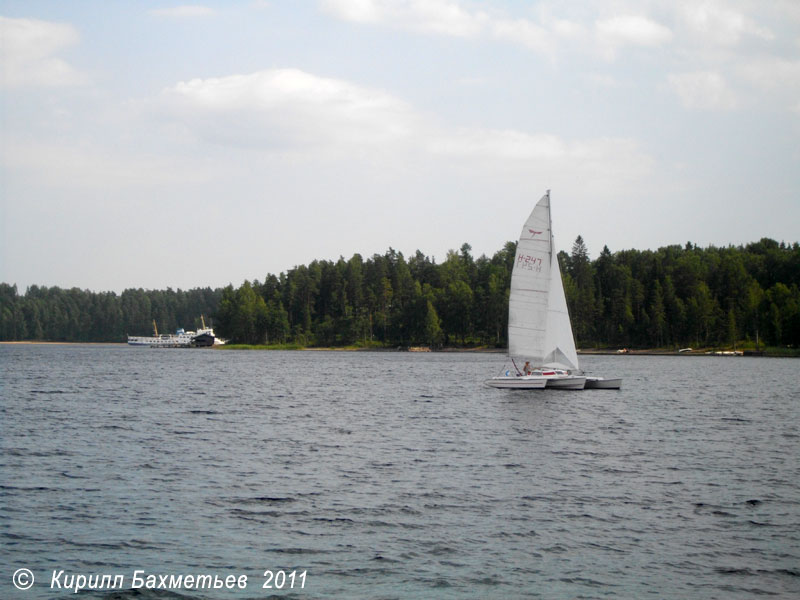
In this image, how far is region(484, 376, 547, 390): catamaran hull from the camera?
222 ft

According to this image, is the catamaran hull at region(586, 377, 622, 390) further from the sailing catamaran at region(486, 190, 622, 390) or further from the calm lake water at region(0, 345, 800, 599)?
the calm lake water at region(0, 345, 800, 599)

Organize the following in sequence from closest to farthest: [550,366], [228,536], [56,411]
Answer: [228,536] → [56,411] → [550,366]

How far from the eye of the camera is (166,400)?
64.6 meters

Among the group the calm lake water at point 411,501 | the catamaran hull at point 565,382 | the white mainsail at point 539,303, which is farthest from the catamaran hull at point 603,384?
the calm lake water at point 411,501

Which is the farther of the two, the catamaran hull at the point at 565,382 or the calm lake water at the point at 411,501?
the catamaran hull at the point at 565,382

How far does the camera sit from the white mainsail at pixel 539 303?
6762 centimetres

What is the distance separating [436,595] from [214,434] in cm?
2726

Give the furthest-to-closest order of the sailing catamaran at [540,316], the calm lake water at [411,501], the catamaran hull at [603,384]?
1. the catamaran hull at [603,384]
2. the sailing catamaran at [540,316]
3. the calm lake water at [411,501]

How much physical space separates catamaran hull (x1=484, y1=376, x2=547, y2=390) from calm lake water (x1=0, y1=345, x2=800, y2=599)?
12.7 meters

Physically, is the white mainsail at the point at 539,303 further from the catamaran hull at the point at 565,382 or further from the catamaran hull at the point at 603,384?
the catamaran hull at the point at 603,384

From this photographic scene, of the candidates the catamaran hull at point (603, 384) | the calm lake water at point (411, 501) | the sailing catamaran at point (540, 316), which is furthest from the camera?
the catamaran hull at point (603, 384)

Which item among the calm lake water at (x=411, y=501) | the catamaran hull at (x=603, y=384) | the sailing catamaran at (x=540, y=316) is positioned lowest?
the calm lake water at (x=411, y=501)

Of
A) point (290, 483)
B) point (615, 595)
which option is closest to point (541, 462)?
point (290, 483)

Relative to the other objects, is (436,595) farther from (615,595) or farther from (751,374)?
(751,374)
